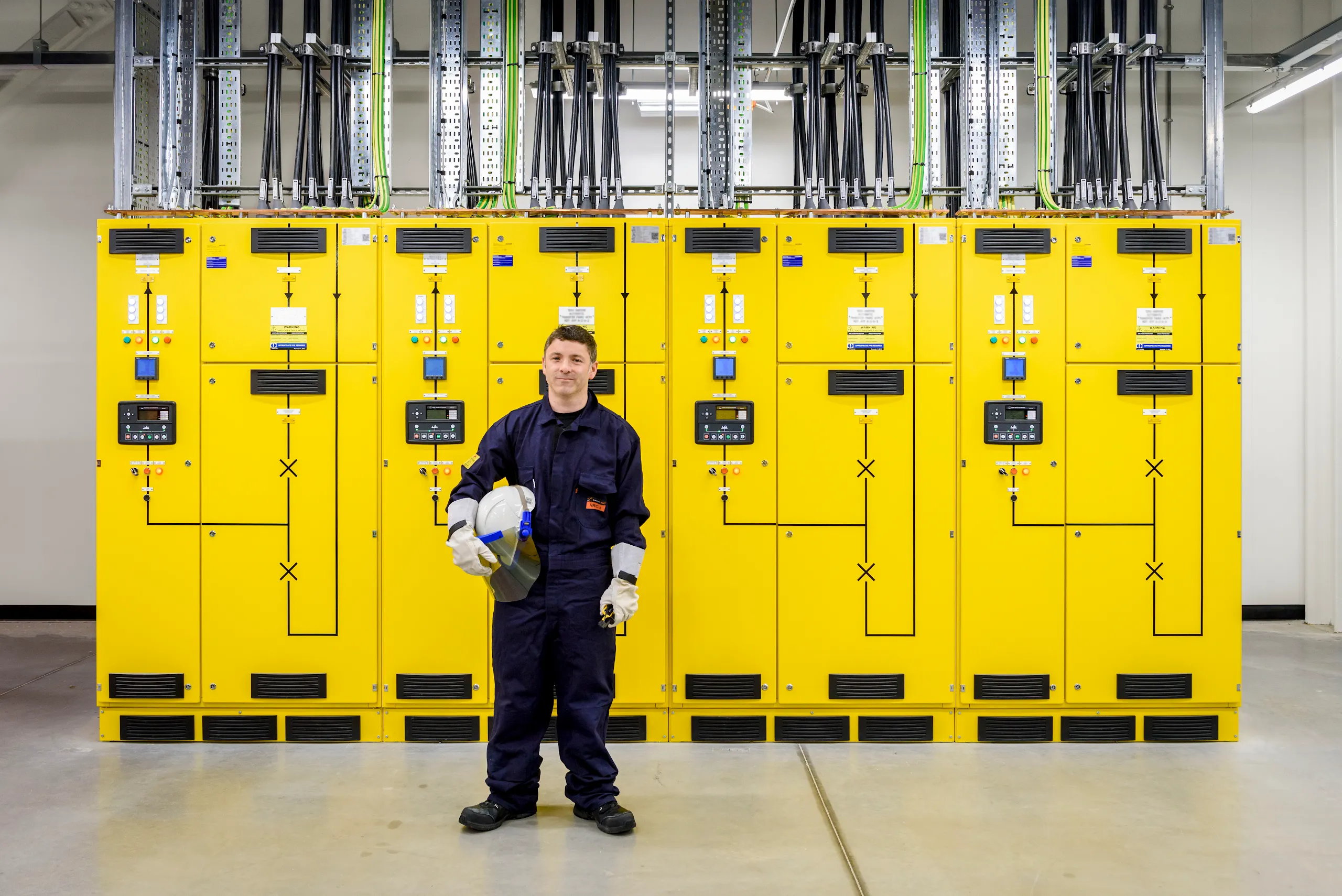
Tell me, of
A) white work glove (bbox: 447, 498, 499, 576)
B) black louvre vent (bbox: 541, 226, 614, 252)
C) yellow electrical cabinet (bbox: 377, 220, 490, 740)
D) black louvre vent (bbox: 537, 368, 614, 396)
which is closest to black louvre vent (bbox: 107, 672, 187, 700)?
yellow electrical cabinet (bbox: 377, 220, 490, 740)

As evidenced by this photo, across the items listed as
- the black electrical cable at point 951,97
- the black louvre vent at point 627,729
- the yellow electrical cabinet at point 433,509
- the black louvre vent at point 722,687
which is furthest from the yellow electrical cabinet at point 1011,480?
the yellow electrical cabinet at point 433,509

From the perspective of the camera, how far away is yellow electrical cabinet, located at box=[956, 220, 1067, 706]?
429 cm

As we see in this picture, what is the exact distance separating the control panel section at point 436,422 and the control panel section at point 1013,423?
256 cm

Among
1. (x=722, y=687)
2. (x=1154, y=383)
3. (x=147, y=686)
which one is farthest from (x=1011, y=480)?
(x=147, y=686)

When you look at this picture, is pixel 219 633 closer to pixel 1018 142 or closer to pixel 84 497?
pixel 84 497

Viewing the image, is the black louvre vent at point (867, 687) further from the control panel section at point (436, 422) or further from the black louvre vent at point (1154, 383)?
the control panel section at point (436, 422)

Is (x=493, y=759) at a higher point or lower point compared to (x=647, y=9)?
lower

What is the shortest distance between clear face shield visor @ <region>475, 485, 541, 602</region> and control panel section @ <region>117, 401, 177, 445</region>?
2018 millimetres

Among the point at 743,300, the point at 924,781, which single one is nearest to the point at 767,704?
the point at 924,781

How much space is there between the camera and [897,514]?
4.30 metres

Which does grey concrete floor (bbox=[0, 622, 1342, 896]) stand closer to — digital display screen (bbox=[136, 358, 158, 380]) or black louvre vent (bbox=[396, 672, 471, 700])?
black louvre vent (bbox=[396, 672, 471, 700])

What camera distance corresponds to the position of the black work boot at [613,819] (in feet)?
10.8

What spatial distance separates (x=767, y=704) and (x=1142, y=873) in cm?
172

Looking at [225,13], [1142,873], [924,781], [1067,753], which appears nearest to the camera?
[1142,873]
